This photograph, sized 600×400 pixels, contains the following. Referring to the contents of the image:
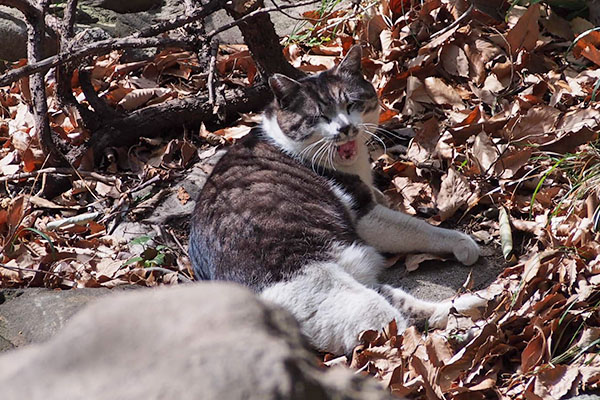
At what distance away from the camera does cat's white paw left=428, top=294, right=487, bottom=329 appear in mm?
3080

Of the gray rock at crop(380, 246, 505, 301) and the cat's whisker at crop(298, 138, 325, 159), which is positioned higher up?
the cat's whisker at crop(298, 138, 325, 159)

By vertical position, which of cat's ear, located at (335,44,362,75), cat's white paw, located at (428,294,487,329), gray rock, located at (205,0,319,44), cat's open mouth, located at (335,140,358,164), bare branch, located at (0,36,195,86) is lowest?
cat's white paw, located at (428,294,487,329)

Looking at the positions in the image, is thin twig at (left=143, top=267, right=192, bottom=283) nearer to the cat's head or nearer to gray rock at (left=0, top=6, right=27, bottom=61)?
Answer: the cat's head

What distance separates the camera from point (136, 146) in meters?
4.57

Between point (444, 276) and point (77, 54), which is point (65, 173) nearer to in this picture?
point (77, 54)

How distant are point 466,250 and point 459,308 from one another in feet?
1.37

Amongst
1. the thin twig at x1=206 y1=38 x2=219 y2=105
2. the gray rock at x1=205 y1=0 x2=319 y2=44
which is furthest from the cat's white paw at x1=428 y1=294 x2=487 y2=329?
the gray rock at x1=205 y1=0 x2=319 y2=44

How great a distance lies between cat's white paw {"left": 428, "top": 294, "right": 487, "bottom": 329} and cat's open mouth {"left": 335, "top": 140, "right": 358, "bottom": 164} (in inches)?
36.4

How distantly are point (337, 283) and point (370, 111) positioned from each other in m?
1.11

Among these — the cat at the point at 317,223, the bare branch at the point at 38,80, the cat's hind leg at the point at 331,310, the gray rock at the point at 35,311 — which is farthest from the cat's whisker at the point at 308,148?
the bare branch at the point at 38,80

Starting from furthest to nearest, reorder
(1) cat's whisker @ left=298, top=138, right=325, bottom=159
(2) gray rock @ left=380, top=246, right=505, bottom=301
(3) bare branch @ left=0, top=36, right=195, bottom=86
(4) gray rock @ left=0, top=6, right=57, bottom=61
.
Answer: (4) gray rock @ left=0, top=6, right=57, bottom=61 → (1) cat's whisker @ left=298, top=138, right=325, bottom=159 → (3) bare branch @ left=0, top=36, right=195, bottom=86 → (2) gray rock @ left=380, top=246, right=505, bottom=301

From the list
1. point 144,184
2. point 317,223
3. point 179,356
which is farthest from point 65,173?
point 179,356

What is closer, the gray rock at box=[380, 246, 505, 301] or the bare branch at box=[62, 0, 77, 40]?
the gray rock at box=[380, 246, 505, 301]

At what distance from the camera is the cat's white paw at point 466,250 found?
11.3ft
